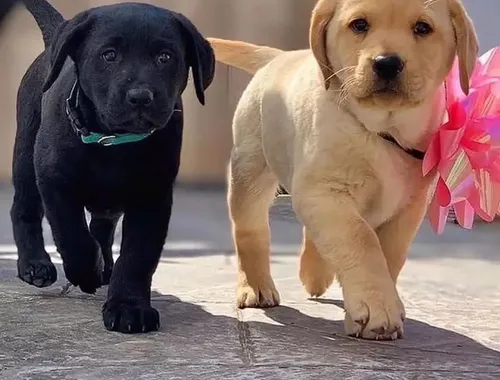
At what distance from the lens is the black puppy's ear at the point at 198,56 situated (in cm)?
250

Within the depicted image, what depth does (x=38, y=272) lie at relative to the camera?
121 inches

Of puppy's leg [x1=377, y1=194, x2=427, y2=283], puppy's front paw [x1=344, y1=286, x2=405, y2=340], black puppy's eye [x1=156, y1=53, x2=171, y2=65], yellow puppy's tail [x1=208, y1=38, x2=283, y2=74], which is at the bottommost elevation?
puppy's front paw [x1=344, y1=286, x2=405, y2=340]

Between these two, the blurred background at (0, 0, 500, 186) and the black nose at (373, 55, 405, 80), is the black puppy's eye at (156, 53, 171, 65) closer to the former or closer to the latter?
the black nose at (373, 55, 405, 80)

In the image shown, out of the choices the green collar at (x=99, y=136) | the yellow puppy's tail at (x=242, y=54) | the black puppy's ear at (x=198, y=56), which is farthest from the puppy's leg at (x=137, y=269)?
the yellow puppy's tail at (x=242, y=54)

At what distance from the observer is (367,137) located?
238 centimetres

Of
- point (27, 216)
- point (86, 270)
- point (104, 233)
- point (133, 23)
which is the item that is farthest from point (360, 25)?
point (27, 216)

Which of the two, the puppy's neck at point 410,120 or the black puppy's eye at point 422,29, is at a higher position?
the black puppy's eye at point 422,29

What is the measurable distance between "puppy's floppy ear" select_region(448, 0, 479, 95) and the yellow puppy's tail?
80 cm

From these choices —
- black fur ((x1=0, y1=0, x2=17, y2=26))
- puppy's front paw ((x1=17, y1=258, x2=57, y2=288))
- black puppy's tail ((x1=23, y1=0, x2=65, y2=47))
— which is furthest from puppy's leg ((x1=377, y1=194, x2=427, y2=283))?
black fur ((x1=0, y1=0, x2=17, y2=26))

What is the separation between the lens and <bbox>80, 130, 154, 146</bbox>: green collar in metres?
2.42

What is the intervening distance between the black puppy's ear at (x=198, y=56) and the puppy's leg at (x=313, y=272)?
0.67 metres

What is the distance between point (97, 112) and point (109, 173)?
0.51ft

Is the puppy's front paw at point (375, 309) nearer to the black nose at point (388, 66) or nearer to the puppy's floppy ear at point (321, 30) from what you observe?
the black nose at point (388, 66)

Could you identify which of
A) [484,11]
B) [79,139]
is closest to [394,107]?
[79,139]
